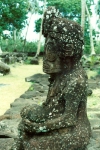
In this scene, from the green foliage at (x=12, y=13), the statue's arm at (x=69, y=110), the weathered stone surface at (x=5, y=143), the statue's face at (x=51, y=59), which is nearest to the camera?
the statue's arm at (x=69, y=110)

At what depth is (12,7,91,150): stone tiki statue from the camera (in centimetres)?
361

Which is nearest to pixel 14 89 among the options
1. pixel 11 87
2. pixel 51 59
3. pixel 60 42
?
pixel 11 87

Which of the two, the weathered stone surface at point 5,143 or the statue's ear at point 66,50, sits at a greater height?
the statue's ear at point 66,50

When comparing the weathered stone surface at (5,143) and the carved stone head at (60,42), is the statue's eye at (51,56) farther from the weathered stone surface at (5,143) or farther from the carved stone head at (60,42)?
the weathered stone surface at (5,143)

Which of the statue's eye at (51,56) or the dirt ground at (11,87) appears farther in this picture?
the dirt ground at (11,87)

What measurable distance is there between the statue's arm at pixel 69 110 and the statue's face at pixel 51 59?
275 mm

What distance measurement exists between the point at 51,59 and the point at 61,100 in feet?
1.49

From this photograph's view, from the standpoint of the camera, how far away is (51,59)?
374cm

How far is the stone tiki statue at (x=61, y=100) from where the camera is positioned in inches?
142

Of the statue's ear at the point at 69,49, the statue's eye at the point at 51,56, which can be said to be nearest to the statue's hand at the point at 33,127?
the statue's eye at the point at 51,56

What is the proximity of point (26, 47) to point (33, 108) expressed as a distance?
80.2 feet

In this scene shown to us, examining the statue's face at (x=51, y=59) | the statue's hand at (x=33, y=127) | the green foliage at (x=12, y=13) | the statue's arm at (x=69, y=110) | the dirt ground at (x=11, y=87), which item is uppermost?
the green foliage at (x=12, y=13)

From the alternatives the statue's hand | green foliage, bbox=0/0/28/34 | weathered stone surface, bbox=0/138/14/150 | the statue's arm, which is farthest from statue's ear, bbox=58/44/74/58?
green foliage, bbox=0/0/28/34

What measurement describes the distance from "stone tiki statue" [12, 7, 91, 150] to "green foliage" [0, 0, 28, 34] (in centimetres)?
2049
